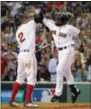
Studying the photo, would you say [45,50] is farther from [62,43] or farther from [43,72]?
[62,43]

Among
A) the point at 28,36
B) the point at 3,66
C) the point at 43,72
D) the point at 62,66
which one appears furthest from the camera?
the point at 43,72

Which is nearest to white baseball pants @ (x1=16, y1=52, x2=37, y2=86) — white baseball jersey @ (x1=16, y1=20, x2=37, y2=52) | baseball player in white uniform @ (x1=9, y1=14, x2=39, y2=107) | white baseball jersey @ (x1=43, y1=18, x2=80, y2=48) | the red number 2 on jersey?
baseball player in white uniform @ (x1=9, y1=14, x2=39, y2=107)

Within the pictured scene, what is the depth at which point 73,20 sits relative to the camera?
18281 mm

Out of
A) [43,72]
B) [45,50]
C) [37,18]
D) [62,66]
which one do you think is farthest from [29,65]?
[45,50]

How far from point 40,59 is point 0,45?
4.20ft

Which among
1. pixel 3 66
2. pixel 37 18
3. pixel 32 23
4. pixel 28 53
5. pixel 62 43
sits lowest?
pixel 3 66

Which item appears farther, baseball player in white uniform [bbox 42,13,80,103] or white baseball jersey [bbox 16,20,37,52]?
baseball player in white uniform [bbox 42,13,80,103]

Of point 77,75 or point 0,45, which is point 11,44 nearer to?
point 0,45

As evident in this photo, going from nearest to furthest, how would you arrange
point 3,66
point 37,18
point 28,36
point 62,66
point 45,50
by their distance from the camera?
1. point 37,18
2. point 28,36
3. point 62,66
4. point 3,66
5. point 45,50

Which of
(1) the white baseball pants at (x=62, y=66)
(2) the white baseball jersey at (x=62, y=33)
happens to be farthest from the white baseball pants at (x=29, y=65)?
(2) the white baseball jersey at (x=62, y=33)

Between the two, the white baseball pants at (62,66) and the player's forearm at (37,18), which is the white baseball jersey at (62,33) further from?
the player's forearm at (37,18)

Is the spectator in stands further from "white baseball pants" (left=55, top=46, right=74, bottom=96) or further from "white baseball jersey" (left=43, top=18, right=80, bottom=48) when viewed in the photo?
"white baseball jersey" (left=43, top=18, right=80, bottom=48)

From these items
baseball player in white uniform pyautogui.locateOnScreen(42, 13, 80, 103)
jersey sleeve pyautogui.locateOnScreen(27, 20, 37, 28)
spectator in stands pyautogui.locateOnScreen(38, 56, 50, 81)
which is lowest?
spectator in stands pyautogui.locateOnScreen(38, 56, 50, 81)

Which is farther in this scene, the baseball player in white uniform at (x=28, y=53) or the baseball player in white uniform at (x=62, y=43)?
the baseball player in white uniform at (x=62, y=43)
